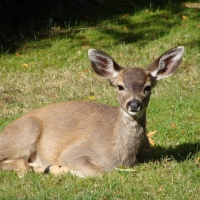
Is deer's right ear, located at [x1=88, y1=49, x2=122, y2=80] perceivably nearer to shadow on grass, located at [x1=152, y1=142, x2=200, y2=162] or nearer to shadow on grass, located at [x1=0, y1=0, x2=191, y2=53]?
shadow on grass, located at [x1=152, y1=142, x2=200, y2=162]

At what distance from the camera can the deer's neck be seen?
6.11 metres

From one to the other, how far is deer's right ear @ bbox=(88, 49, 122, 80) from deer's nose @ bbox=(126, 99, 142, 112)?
2.32ft

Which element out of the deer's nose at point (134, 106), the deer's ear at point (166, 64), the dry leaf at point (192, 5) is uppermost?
the deer's ear at point (166, 64)

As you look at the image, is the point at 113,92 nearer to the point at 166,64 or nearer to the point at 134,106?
the point at 166,64

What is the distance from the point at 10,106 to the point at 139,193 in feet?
13.1

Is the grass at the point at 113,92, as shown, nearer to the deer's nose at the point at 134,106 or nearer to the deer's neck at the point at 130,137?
the deer's neck at the point at 130,137

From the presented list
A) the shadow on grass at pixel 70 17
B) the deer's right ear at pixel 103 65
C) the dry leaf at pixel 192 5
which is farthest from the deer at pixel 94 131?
the dry leaf at pixel 192 5

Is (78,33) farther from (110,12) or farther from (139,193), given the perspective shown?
(139,193)

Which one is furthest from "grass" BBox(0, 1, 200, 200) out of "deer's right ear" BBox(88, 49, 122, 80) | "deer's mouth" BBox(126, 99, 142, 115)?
"deer's right ear" BBox(88, 49, 122, 80)

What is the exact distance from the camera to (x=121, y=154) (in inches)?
243

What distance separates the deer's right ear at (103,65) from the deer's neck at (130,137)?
55 centimetres

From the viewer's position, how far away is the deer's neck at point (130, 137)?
6.11 m

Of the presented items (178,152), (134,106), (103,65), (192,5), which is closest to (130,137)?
(134,106)

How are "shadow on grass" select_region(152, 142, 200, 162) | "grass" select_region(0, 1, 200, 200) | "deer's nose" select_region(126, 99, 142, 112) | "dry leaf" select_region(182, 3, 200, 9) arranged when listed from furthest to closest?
"dry leaf" select_region(182, 3, 200, 9) → "shadow on grass" select_region(152, 142, 200, 162) → "deer's nose" select_region(126, 99, 142, 112) → "grass" select_region(0, 1, 200, 200)
